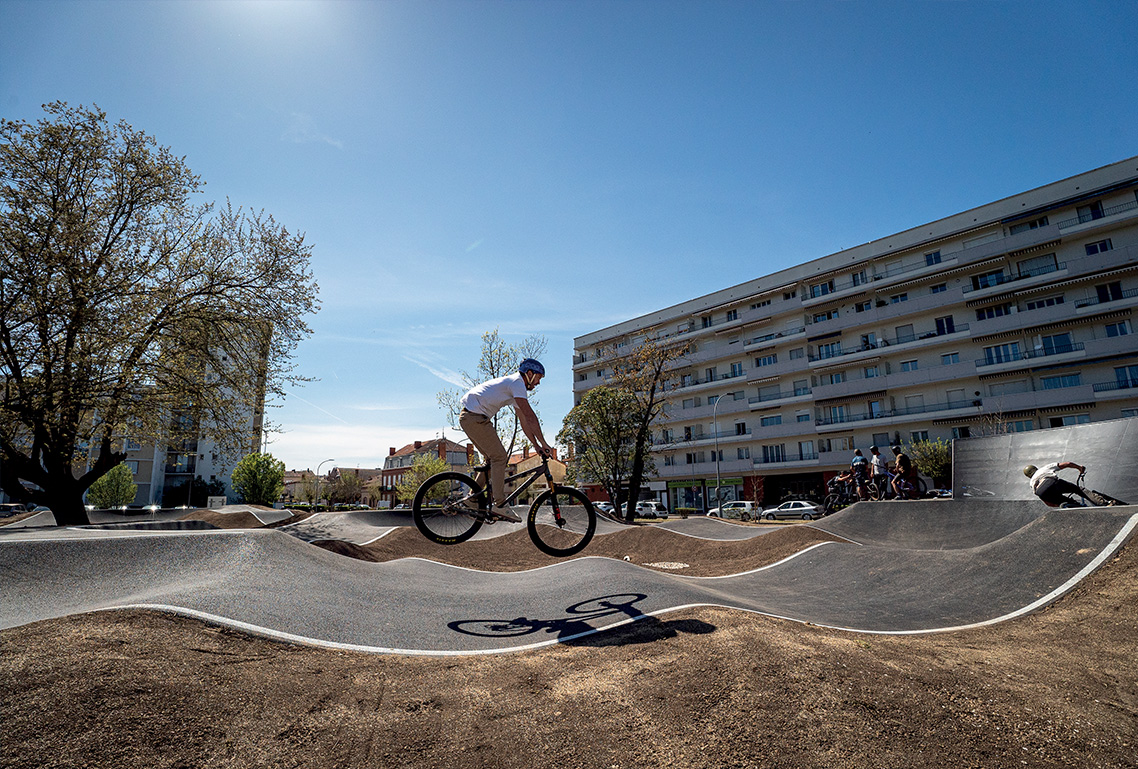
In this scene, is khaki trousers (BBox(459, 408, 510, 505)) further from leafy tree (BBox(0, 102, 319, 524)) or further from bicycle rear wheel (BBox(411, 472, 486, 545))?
leafy tree (BBox(0, 102, 319, 524))

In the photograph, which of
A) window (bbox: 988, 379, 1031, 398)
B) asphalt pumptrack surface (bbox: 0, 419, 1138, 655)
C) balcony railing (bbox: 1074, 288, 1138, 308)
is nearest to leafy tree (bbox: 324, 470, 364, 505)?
asphalt pumptrack surface (bbox: 0, 419, 1138, 655)

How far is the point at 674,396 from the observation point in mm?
60312

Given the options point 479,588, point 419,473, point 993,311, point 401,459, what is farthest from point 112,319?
point 401,459

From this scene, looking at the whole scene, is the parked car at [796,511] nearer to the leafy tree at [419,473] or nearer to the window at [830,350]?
the window at [830,350]

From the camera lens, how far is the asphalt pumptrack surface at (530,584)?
565cm

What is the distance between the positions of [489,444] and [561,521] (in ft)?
4.78

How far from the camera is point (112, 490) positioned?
53.4 m

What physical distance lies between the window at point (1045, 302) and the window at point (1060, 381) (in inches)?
209

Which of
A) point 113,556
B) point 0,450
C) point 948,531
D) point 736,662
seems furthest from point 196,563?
point 948,531

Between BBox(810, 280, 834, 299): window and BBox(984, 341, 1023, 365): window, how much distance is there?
13597 millimetres

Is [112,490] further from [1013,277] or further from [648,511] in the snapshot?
[1013,277]

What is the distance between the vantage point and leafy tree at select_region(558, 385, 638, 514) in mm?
33500

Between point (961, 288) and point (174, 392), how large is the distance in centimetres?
5145

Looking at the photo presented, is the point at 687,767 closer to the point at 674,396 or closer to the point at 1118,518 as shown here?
the point at 1118,518
